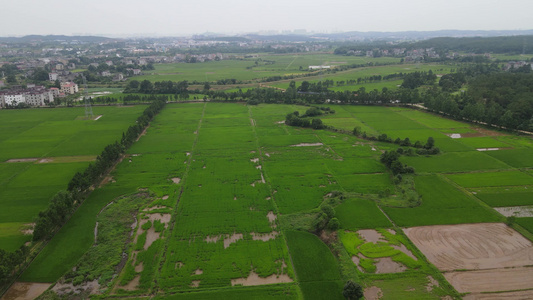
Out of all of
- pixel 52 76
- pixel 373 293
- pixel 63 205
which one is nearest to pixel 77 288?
pixel 63 205

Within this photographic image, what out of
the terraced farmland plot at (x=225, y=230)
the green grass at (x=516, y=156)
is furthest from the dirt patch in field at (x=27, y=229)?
the green grass at (x=516, y=156)

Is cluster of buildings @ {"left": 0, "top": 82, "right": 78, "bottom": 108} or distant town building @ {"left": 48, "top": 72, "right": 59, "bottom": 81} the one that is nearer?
cluster of buildings @ {"left": 0, "top": 82, "right": 78, "bottom": 108}

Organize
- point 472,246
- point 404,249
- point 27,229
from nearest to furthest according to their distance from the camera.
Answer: point 404,249
point 472,246
point 27,229

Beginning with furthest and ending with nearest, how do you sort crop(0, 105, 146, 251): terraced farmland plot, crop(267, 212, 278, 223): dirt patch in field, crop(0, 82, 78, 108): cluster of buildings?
crop(0, 82, 78, 108): cluster of buildings
crop(0, 105, 146, 251): terraced farmland plot
crop(267, 212, 278, 223): dirt patch in field

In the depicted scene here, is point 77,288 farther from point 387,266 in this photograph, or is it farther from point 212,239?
point 387,266

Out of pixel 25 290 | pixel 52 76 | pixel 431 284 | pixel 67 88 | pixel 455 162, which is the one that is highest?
pixel 52 76

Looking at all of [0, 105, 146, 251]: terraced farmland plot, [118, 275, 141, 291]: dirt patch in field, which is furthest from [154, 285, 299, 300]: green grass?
[0, 105, 146, 251]: terraced farmland plot

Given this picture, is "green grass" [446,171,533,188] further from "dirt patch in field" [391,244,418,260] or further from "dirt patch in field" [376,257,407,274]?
"dirt patch in field" [376,257,407,274]
